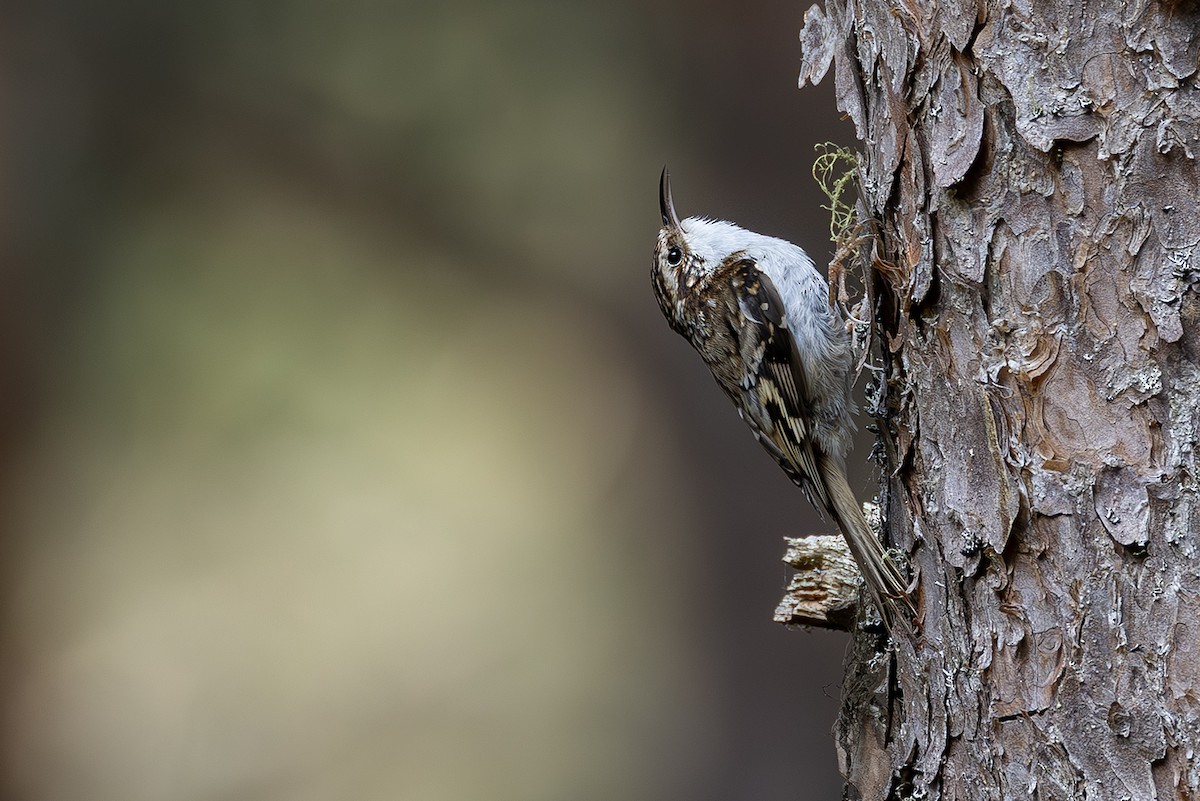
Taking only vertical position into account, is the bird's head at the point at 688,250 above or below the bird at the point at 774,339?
above

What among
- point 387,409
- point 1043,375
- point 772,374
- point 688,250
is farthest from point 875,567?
point 387,409

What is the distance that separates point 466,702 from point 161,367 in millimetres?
2136

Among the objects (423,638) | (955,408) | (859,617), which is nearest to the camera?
(955,408)

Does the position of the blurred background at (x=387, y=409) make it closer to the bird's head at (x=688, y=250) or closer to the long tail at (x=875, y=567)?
the bird's head at (x=688, y=250)

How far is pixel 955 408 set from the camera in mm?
1357

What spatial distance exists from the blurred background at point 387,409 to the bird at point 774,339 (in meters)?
2.03

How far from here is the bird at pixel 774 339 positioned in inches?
82.5

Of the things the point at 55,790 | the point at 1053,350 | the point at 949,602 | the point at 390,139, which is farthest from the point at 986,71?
the point at 55,790

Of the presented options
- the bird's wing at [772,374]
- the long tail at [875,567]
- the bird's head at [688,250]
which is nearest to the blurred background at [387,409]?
the bird's head at [688,250]

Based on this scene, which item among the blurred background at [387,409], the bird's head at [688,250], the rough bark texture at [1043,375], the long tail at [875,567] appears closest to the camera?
the rough bark texture at [1043,375]

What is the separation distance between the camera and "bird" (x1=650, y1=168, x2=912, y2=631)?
2.10 metres

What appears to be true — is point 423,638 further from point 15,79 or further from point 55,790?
point 15,79

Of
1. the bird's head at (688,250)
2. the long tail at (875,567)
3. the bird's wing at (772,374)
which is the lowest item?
the long tail at (875,567)

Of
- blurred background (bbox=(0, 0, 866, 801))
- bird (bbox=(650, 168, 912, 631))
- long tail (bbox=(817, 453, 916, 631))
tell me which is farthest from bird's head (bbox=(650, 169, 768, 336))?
blurred background (bbox=(0, 0, 866, 801))
